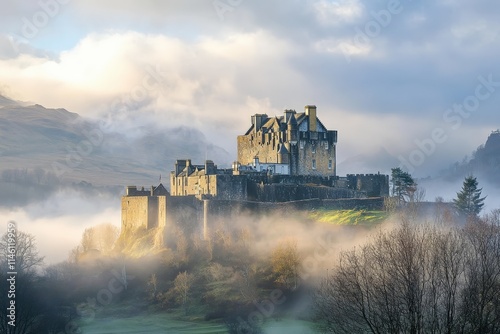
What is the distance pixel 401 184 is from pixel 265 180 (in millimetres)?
16304

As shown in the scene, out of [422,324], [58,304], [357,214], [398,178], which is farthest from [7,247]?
[422,324]

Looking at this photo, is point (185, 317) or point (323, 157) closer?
point (185, 317)

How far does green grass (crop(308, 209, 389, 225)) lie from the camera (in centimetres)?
9375

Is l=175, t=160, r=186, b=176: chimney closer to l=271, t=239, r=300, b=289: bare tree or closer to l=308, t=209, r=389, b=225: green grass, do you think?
l=308, t=209, r=389, b=225: green grass

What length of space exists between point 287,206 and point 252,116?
21296 millimetres

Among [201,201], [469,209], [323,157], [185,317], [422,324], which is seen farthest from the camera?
[323,157]

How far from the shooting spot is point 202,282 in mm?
95500

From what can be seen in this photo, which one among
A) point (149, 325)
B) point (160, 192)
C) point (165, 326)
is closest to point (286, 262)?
point (165, 326)

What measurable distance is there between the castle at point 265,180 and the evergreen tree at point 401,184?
183cm

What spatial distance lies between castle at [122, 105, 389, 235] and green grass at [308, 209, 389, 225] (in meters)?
2.51

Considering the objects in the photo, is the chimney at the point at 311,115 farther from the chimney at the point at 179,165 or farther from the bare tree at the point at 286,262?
the bare tree at the point at 286,262

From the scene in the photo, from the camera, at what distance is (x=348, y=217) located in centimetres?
9556

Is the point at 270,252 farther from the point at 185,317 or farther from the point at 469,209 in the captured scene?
the point at 469,209

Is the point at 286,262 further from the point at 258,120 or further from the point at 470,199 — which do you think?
the point at 258,120
